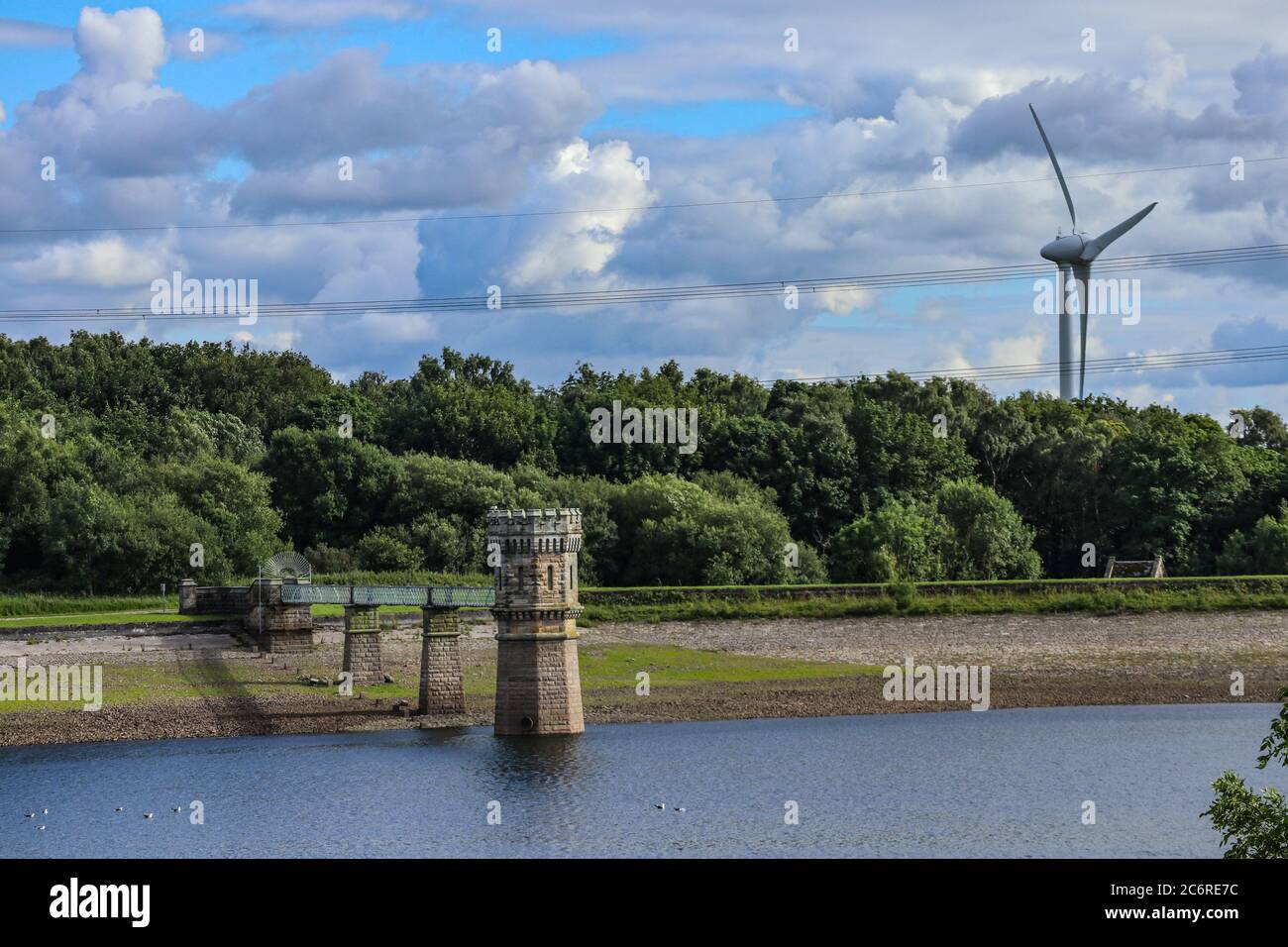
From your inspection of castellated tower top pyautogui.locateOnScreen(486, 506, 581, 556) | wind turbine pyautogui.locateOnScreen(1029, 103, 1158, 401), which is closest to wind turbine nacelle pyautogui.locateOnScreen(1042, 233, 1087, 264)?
wind turbine pyautogui.locateOnScreen(1029, 103, 1158, 401)

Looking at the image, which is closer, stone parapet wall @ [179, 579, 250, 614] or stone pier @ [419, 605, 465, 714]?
stone pier @ [419, 605, 465, 714]

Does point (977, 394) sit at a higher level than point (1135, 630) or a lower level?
higher

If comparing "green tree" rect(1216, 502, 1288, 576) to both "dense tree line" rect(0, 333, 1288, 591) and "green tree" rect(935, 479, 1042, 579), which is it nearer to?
"dense tree line" rect(0, 333, 1288, 591)

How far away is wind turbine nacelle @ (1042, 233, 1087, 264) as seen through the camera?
140 metres

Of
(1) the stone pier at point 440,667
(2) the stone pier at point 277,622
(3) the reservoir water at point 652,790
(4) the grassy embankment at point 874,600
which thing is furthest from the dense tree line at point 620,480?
(3) the reservoir water at point 652,790

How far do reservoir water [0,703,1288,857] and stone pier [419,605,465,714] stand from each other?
288 cm

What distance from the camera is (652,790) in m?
55.4

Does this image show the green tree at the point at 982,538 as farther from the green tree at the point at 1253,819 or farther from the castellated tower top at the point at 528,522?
the green tree at the point at 1253,819

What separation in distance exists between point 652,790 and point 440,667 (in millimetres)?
19763

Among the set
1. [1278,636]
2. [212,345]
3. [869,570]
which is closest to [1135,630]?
[1278,636]

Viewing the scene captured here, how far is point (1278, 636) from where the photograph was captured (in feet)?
307

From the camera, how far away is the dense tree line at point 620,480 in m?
106

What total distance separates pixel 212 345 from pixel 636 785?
4473 inches
